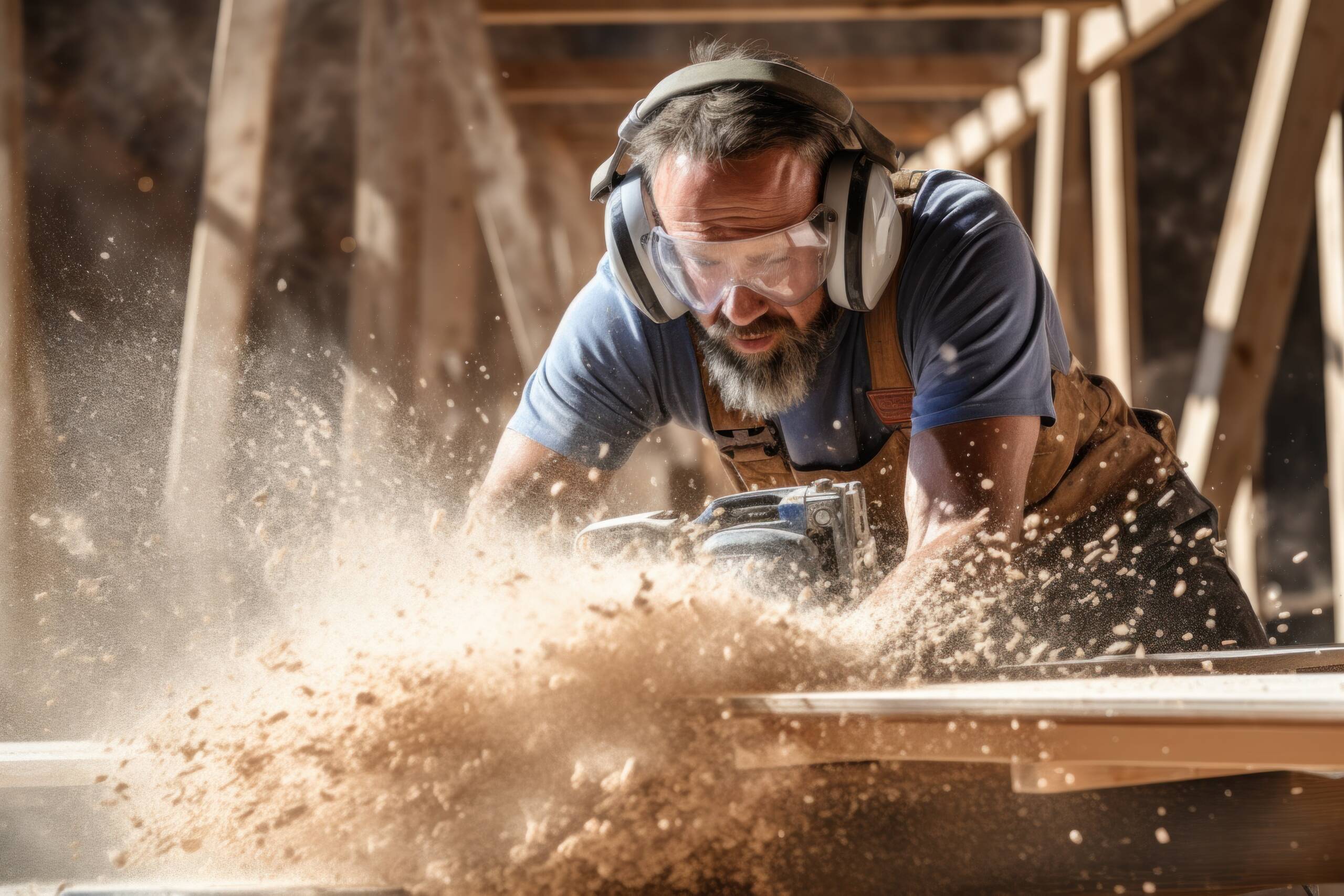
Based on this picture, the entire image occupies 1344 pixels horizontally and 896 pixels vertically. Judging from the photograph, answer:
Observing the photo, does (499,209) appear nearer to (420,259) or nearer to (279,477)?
(420,259)

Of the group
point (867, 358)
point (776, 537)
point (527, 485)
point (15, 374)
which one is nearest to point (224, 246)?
point (15, 374)

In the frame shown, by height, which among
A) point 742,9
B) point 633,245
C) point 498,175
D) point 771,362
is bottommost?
point 771,362

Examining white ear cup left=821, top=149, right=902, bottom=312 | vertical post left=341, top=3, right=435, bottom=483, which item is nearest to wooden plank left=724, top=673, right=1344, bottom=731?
white ear cup left=821, top=149, right=902, bottom=312

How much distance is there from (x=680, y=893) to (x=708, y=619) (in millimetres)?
310

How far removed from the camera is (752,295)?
180 centimetres

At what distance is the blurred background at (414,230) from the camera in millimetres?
2854

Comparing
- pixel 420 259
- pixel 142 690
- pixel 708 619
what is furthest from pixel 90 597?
pixel 708 619

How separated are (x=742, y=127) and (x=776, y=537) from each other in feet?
2.17

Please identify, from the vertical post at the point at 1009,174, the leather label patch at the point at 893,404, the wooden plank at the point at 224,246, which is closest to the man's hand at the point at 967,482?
the leather label patch at the point at 893,404

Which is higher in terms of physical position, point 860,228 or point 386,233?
point 386,233

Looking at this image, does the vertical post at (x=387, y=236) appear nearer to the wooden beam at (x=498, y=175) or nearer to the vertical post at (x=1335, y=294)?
the wooden beam at (x=498, y=175)

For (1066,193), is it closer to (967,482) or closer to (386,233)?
(386,233)

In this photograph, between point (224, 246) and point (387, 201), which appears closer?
point (224, 246)

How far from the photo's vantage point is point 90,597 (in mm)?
3039
